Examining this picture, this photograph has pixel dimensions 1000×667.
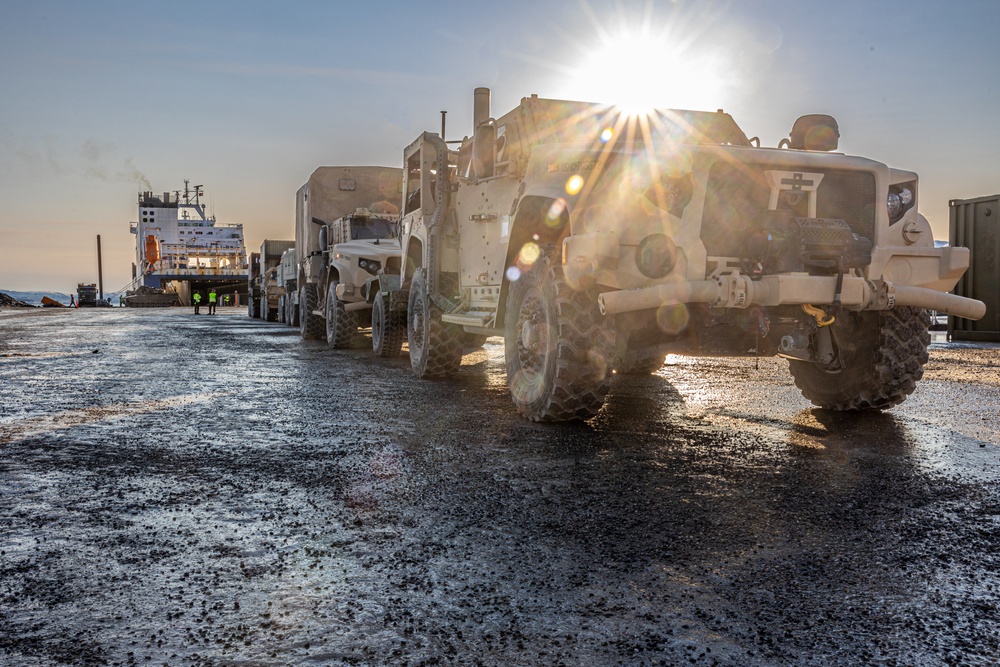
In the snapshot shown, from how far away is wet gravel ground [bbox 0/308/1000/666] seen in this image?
2246 mm

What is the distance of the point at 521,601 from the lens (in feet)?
8.26

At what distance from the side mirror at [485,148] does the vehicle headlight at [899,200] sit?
3393 millimetres

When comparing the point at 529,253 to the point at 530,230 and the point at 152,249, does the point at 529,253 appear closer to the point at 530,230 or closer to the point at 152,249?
the point at 530,230

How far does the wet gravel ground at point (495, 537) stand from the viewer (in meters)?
2.25

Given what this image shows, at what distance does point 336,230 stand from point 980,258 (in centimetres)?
1333

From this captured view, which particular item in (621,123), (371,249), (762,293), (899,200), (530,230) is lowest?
(762,293)

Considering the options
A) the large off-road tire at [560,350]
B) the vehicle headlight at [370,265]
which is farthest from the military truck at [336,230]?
the large off-road tire at [560,350]

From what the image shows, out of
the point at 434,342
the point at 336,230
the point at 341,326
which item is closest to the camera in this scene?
the point at 434,342

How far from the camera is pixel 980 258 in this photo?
1719 centimetres

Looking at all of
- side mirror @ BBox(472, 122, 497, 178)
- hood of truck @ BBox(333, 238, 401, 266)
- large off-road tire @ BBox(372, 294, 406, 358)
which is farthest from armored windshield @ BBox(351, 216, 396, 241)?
side mirror @ BBox(472, 122, 497, 178)

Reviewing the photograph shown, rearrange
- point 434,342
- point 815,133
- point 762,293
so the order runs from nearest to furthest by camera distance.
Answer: point 762,293, point 815,133, point 434,342

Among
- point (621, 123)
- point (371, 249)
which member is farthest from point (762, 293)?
point (371, 249)

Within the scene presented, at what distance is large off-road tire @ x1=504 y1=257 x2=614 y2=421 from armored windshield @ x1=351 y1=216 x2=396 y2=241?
9.30 m

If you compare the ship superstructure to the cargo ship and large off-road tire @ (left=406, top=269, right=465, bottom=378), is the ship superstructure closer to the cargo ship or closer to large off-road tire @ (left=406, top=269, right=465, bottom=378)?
the cargo ship
